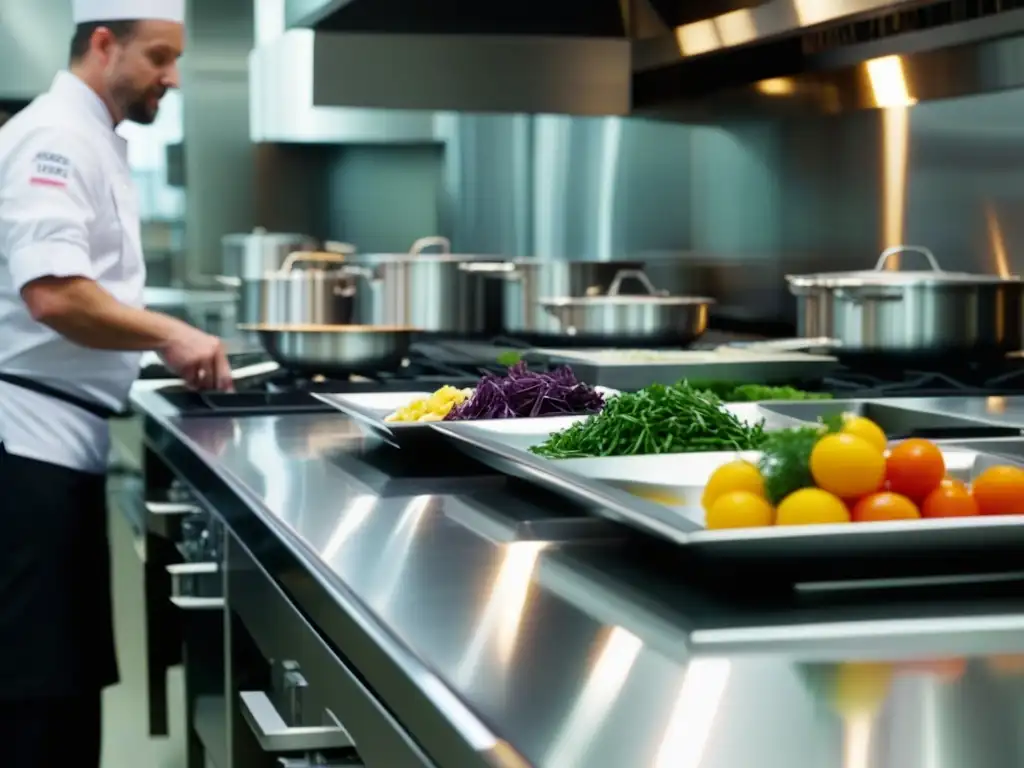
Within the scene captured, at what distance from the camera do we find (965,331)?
2.29 m

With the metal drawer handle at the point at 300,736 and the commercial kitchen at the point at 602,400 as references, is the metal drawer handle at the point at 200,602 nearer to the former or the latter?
the commercial kitchen at the point at 602,400

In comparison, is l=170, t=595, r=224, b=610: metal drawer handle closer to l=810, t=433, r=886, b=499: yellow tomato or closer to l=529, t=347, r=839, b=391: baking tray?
l=529, t=347, r=839, b=391: baking tray

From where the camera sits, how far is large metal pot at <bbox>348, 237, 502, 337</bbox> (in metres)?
3.54

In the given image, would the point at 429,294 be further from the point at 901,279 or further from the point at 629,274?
the point at 901,279

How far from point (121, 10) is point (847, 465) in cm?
156

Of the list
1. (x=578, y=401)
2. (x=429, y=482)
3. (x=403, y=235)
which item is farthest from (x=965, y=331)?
(x=403, y=235)

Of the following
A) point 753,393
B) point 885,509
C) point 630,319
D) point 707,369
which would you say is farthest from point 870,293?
point 885,509

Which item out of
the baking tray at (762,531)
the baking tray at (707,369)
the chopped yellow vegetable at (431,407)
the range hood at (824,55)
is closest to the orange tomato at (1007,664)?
the baking tray at (762,531)

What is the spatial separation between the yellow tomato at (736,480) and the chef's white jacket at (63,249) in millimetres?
1245

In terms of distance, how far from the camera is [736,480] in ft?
3.59

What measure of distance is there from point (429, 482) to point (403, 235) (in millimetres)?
4120

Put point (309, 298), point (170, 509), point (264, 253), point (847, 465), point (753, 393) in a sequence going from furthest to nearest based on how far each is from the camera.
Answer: point (264, 253), point (309, 298), point (170, 509), point (753, 393), point (847, 465)

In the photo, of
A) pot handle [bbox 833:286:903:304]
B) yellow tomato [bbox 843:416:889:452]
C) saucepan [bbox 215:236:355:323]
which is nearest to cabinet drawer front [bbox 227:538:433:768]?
yellow tomato [bbox 843:416:889:452]

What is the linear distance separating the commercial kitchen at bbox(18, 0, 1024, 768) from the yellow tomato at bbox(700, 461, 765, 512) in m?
0.05
